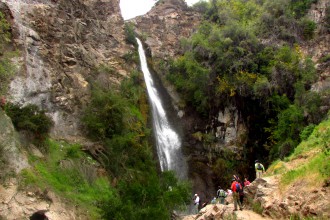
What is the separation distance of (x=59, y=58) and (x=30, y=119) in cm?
650

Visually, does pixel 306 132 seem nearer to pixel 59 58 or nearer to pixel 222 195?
pixel 222 195

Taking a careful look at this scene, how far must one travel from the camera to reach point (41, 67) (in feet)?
68.8

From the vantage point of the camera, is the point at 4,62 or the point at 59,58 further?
the point at 59,58

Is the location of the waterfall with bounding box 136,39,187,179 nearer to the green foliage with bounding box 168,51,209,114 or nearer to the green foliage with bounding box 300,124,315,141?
the green foliage with bounding box 168,51,209,114

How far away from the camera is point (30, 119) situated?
56.6 ft

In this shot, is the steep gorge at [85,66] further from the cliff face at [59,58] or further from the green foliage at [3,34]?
the green foliage at [3,34]

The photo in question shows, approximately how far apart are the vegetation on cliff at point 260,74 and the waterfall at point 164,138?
2.38m

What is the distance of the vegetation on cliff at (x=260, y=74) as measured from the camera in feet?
77.7

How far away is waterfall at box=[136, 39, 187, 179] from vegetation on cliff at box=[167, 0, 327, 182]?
2382 mm

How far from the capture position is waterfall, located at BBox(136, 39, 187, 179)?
25453mm

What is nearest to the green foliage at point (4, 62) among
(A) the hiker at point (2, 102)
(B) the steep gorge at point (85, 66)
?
(A) the hiker at point (2, 102)

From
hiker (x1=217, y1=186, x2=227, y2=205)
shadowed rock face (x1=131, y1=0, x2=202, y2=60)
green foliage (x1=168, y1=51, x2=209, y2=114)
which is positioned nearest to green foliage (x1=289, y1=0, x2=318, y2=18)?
green foliage (x1=168, y1=51, x2=209, y2=114)

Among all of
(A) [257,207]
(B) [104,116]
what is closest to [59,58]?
(B) [104,116]

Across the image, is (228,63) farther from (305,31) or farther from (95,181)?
(95,181)
